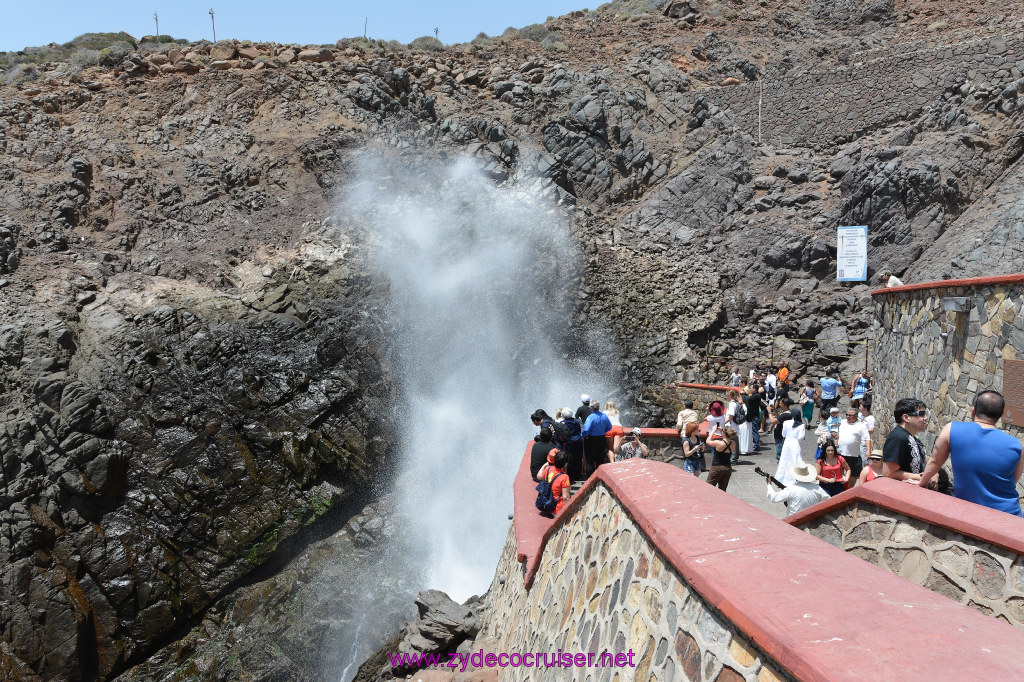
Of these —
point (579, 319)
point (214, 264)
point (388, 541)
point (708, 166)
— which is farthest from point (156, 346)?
point (708, 166)

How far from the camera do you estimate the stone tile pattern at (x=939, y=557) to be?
327cm

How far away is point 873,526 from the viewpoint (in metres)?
4.23

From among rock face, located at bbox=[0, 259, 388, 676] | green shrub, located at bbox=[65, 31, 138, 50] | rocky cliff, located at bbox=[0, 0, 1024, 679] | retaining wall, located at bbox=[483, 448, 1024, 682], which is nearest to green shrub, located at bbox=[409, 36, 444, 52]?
rocky cliff, located at bbox=[0, 0, 1024, 679]

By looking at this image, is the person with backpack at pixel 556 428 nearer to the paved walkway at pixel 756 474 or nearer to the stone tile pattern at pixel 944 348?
the paved walkway at pixel 756 474

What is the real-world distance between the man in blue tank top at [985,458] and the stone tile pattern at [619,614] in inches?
87.4

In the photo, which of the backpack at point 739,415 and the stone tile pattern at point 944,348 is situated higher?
the stone tile pattern at point 944,348

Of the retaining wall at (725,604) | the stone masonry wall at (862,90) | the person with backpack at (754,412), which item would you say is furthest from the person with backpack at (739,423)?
the stone masonry wall at (862,90)

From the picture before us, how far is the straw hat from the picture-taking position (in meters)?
6.25

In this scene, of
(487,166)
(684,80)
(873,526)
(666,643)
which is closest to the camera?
(666,643)

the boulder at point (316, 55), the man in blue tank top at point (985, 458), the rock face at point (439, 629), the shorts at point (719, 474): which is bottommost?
the rock face at point (439, 629)

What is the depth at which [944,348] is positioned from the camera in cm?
896

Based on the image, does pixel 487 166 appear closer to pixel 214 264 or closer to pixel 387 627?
pixel 214 264

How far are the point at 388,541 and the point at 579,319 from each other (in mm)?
9802

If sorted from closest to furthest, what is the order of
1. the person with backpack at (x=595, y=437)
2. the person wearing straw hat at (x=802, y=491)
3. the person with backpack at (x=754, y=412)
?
the person wearing straw hat at (x=802, y=491), the person with backpack at (x=595, y=437), the person with backpack at (x=754, y=412)
